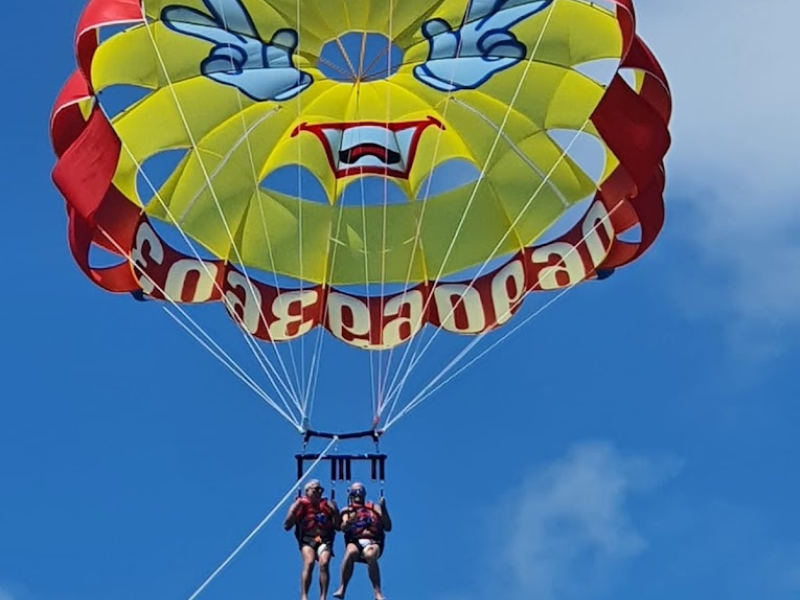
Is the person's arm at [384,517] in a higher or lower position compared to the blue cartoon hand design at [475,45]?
lower

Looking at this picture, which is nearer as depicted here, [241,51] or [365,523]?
[365,523]

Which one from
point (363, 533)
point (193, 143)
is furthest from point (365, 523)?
point (193, 143)

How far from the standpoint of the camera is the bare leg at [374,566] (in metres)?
15.0

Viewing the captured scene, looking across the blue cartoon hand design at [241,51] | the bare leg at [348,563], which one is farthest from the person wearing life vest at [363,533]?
the blue cartoon hand design at [241,51]

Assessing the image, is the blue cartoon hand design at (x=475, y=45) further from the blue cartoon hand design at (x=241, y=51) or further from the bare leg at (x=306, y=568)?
the bare leg at (x=306, y=568)

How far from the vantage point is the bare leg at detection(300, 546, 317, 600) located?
15055 millimetres

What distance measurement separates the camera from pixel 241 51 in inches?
650

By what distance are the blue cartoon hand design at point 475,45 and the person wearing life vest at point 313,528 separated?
3.57 meters

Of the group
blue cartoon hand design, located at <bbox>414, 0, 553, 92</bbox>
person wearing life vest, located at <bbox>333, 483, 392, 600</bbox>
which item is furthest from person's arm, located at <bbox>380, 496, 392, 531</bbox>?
blue cartoon hand design, located at <bbox>414, 0, 553, 92</bbox>

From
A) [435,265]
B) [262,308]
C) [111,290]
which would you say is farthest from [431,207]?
[111,290]

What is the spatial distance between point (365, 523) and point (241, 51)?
12.9 ft

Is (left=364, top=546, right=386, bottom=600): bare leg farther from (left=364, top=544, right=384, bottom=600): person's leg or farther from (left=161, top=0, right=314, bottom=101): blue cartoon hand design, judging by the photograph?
(left=161, top=0, right=314, bottom=101): blue cartoon hand design

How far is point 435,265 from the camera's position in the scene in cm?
1730

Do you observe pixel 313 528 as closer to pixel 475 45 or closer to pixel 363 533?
pixel 363 533
